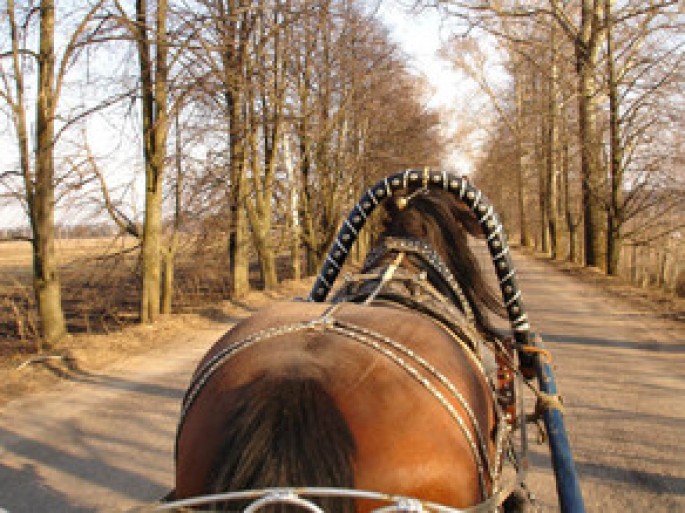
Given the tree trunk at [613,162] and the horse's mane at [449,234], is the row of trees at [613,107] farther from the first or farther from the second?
the horse's mane at [449,234]

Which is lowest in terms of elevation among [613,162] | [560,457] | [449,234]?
[560,457]

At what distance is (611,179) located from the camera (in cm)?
1694

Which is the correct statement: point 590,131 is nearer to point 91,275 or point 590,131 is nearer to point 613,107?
point 613,107

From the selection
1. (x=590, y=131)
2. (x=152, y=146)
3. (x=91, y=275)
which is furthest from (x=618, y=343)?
(x=590, y=131)

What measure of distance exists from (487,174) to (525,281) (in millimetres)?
24560

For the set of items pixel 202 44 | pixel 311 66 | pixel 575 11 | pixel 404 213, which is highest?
pixel 575 11

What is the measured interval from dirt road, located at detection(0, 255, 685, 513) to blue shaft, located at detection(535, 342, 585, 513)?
1.20m

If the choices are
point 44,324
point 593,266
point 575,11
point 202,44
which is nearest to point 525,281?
point 593,266

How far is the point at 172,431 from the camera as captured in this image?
516 cm

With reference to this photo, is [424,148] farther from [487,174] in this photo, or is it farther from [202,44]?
[202,44]

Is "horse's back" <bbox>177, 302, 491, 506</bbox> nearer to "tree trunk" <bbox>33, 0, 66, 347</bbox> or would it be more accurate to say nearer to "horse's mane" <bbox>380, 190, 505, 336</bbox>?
"horse's mane" <bbox>380, 190, 505, 336</bbox>

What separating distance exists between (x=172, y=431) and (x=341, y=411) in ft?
13.3

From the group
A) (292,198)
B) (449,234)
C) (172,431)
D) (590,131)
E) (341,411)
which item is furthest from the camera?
(292,198)

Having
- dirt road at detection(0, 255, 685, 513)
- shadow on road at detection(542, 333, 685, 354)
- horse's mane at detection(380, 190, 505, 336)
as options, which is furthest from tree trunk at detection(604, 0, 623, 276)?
horse's mane at detection(380, 190, 505, 336)
